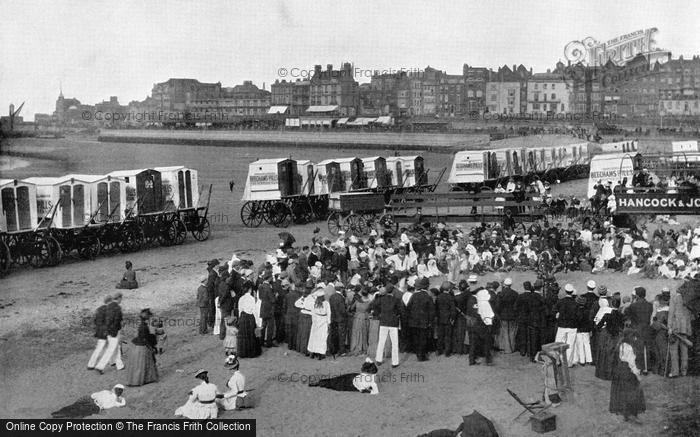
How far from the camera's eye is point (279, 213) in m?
32.3

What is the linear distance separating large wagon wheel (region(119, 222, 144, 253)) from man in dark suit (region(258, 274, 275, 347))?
36.4ft

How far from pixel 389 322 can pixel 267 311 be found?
103 inches

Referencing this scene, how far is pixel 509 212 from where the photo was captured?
26781 millimetres

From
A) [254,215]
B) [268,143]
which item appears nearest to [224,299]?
[254,215]

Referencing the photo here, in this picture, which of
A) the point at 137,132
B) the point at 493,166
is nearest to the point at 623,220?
the point at 493,166

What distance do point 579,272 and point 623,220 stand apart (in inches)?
107

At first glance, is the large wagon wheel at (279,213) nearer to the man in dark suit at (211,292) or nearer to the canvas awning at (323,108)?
the man in dark suit at (211,292)

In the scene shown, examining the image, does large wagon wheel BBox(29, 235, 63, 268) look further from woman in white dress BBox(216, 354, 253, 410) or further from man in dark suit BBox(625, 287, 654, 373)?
man in dark suit BBox(625, 287, 654, 373)

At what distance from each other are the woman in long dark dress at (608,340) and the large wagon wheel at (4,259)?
16105 millimetres

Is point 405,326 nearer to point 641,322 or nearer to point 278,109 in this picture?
point 641,322

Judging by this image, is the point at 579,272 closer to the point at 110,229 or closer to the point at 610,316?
the point at 610,316

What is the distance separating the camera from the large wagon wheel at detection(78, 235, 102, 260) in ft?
77.6

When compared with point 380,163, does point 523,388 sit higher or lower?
lower

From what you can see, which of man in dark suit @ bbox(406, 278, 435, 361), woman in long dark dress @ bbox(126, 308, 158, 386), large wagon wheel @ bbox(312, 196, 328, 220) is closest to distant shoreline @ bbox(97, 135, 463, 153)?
large wagon wheel @ bbox(312, 196, 328, 220)
